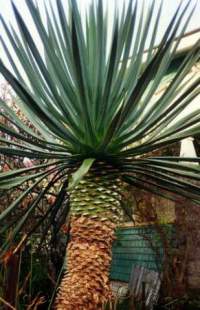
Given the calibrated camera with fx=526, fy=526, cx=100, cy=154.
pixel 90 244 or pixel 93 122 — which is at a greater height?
pixel 93 122

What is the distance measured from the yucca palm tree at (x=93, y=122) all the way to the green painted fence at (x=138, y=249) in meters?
3.77

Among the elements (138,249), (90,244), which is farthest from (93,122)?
(138,249)

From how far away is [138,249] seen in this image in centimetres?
889

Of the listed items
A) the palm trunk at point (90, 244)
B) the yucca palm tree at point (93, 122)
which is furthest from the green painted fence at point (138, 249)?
the palm trunk at point (90, 244)

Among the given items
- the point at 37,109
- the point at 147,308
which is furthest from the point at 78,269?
the point at 147,308

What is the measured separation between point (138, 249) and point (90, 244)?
591 cm

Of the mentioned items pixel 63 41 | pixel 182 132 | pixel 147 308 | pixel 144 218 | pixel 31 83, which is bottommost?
pixel 147 308

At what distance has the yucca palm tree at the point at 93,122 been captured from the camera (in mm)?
3043

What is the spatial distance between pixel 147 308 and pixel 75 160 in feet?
12.6

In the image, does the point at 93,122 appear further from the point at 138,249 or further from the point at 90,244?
the point at 138,249

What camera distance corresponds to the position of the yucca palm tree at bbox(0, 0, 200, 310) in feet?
9.98

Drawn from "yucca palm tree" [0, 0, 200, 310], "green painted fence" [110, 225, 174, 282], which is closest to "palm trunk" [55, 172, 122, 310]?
"yucca palm tree" [0, 0, 200, 310]

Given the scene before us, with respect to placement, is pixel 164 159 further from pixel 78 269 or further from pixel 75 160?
pixel 78 269

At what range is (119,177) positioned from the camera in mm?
3521
